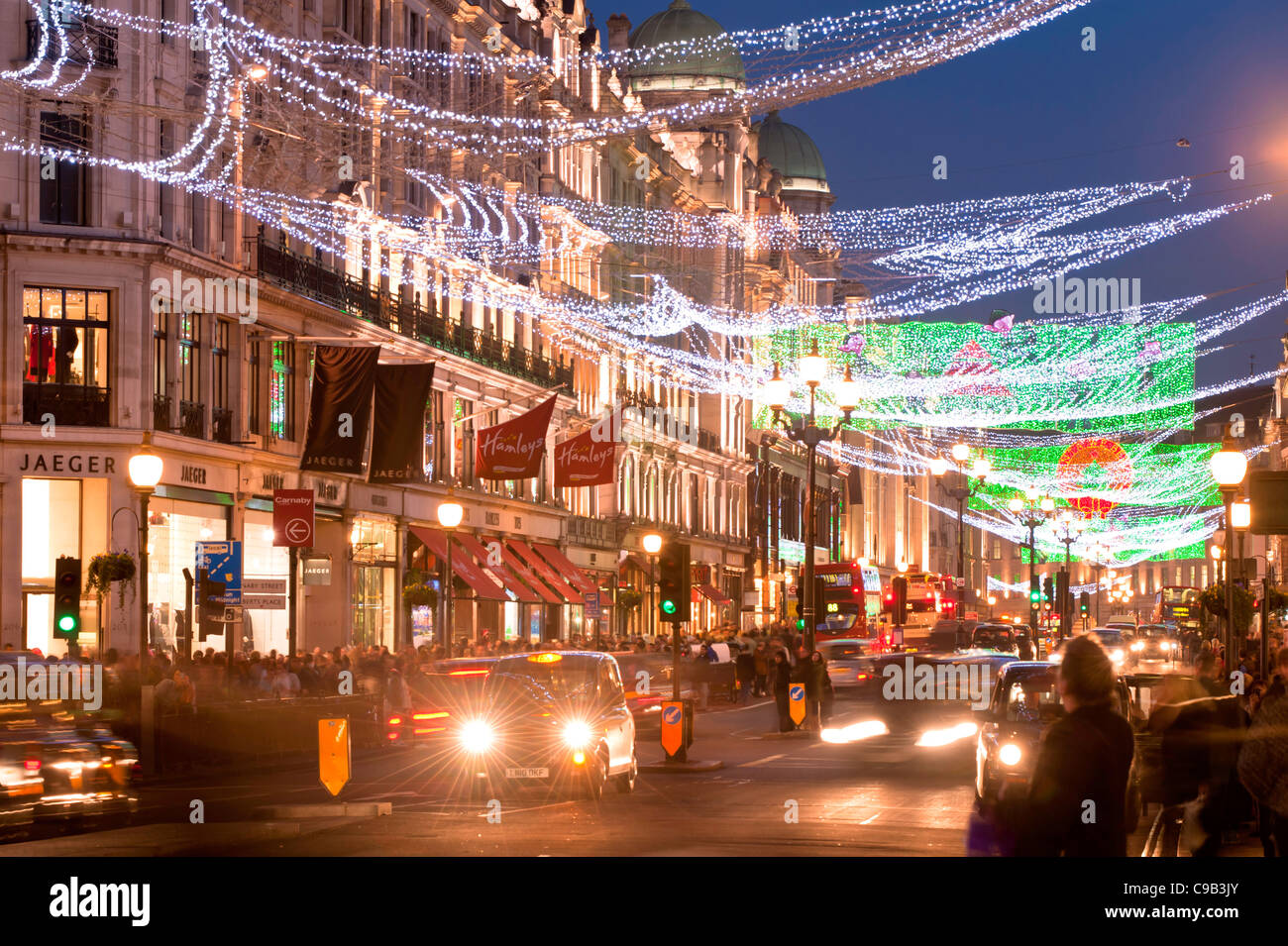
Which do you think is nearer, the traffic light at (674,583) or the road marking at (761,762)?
the road marking at (761,762)

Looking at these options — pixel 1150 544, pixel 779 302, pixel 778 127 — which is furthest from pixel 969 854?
pixel 1150 544

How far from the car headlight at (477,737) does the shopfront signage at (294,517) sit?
14966 mm

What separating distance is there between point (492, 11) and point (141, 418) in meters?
23.9

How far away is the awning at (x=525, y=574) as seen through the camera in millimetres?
55875

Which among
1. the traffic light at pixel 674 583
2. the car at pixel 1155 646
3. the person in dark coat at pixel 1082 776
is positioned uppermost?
the traffic light at pixel 674 583

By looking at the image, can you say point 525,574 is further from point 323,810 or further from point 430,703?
point 323,810

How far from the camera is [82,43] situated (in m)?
35.1

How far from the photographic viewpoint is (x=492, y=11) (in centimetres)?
5569

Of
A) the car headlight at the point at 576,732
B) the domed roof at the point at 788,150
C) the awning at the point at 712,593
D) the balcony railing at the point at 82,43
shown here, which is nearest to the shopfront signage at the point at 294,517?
the balcony railing at the point at 82,43

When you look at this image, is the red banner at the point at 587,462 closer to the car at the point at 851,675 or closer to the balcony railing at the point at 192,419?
the car at the point at 851,675

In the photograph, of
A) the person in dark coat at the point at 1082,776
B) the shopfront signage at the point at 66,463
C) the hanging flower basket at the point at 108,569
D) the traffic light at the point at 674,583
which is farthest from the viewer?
the shopfront signage at the point at 66,463

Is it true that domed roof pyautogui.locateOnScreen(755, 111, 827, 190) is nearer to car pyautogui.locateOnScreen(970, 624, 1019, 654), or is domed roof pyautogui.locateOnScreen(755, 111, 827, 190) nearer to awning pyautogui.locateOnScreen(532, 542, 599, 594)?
car pyautogui.locateOnScreen(970, 624, 1019, 654)

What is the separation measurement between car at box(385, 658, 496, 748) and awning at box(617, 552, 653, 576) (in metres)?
36.4
